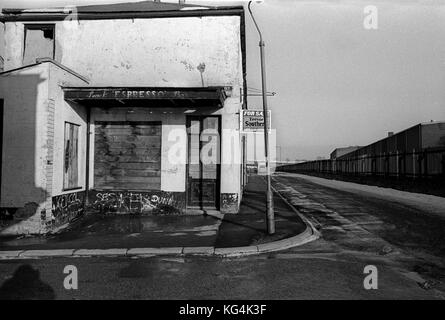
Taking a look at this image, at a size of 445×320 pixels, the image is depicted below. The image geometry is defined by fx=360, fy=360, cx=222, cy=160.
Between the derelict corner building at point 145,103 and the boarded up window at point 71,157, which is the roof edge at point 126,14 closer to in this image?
the derelict corner building at point 145,103

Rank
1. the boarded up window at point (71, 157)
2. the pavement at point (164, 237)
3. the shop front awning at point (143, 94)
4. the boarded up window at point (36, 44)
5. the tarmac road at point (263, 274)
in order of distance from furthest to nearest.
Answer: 1. the boarded up window at point (36, 44)
2. the boarded up window at point (71, 157)
3. the shop front awning at point (143, 94)
4. the pavement at point (164, 237)
5. the tarmac road at point (263, 274)

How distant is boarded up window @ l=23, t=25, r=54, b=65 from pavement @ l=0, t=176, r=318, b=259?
629 cm

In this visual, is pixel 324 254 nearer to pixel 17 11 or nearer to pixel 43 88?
pixel 43 88

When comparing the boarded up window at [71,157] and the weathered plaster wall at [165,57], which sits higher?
the weathered plaster wall at [165,57]

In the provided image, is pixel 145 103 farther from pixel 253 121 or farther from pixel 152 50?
pixel 253 121

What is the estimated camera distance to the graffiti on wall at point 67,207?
398 inches

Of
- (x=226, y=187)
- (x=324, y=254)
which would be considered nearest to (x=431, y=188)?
(x=226, y=187)

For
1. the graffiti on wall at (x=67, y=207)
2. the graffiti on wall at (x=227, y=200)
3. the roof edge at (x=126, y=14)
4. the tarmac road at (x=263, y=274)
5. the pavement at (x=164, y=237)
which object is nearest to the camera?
the tarmac road at (x=263, y=274)

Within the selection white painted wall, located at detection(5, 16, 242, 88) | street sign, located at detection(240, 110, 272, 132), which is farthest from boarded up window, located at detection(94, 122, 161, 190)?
street sign, located at detection(240, 110, 272, 132)

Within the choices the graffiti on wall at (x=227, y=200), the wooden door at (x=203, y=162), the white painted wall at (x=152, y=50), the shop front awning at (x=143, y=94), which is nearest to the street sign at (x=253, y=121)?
the shop front awning at (x=143, y=94)

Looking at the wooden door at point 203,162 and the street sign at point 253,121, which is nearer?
the street sign at point 253,121

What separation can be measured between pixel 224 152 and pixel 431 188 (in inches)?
490

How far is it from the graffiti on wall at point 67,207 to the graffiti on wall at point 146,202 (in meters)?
0.82

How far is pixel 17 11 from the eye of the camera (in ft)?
43.7
